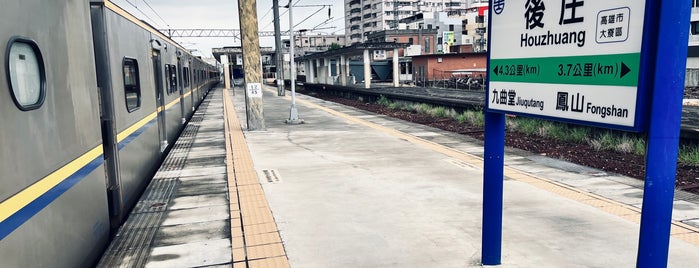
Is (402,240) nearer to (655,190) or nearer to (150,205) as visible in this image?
(655,190)

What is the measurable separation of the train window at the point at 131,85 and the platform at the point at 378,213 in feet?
4.39

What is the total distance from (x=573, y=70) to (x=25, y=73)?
147 inches

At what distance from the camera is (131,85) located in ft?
22.2

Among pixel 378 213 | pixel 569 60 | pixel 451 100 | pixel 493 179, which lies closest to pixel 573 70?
pixel 569 60

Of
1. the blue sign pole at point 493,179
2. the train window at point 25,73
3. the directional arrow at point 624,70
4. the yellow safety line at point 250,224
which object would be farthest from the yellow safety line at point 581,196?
the train window at point 25,73

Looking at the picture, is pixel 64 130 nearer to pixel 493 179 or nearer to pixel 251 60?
pixel 493 179

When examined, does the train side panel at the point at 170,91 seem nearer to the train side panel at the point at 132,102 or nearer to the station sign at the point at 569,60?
the train side panel at the point at 132,102

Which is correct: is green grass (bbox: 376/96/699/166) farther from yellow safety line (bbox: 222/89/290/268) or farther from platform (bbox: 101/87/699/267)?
yellow safety line (bbox: 222/89/290/268)

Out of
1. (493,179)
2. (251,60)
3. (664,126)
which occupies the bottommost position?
(493,179)

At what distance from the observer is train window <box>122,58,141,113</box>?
645 cm

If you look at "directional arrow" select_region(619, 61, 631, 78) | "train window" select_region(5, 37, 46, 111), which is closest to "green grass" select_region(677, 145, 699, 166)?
"directional arrow" select_region(619, 61, 631, 78)

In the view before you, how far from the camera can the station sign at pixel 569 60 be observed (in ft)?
9.11

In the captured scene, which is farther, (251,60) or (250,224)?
(251,60)

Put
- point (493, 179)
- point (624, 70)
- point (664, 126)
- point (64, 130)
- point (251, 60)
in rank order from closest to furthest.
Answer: point (664, 126), point (624, 70), point (64, 130), point (493, 179), point (251, 60)
